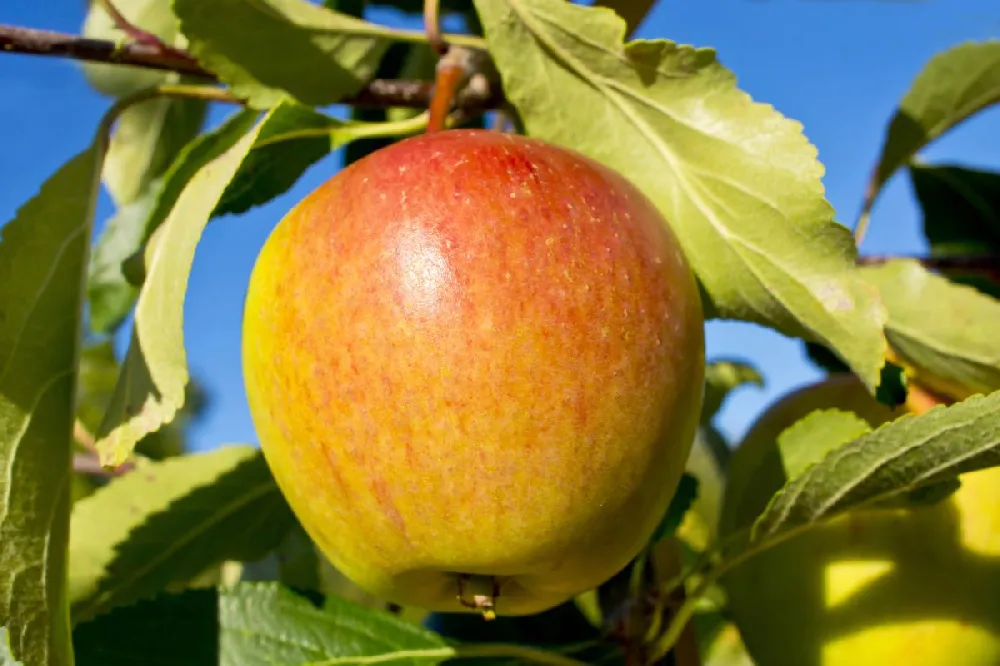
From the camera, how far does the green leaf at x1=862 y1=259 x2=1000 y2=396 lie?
984 millimetres

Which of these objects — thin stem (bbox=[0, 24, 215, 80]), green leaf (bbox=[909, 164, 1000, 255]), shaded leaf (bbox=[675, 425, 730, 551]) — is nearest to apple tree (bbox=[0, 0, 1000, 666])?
thin stem (bbox=[0, 24, 215, 80])

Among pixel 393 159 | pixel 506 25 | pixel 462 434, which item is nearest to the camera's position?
pixel 462 434

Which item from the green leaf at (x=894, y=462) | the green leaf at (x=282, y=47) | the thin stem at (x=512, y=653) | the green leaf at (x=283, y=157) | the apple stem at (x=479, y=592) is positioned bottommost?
the thin stem at (x=512, y=653)

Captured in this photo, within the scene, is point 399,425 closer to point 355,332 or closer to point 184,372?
point 355,332

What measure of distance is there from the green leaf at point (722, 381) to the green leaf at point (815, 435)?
46 cm

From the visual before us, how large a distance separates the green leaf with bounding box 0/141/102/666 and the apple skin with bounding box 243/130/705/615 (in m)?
0.19

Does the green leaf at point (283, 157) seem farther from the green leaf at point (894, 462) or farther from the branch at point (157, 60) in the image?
the green leaf at point (894, 462)

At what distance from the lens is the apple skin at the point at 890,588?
945mm

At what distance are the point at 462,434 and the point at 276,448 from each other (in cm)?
17

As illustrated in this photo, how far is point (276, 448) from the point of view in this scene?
76cm

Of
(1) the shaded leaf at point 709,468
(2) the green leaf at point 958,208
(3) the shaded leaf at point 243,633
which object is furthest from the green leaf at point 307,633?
(2) the green leaf at point 958,208

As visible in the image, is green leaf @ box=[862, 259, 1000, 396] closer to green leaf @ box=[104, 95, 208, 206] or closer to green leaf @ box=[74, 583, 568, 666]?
green leaf @ box=[74, 583, 568, 666]

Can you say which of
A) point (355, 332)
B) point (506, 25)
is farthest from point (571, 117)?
point (355, 332)

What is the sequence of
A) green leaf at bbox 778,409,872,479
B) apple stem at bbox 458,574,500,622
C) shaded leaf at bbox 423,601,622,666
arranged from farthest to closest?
shaded leaf at bbox 423,601,622,666
green leaf at bbox 778,409,872,479
apple stem at bbox 458,574,500,622
